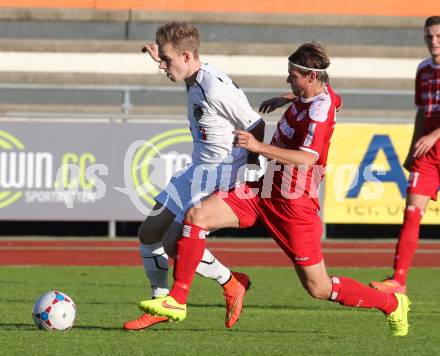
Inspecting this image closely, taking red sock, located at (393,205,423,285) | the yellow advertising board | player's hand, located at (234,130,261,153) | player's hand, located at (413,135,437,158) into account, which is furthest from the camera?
the yellow advertising board

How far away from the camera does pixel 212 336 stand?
281 inches

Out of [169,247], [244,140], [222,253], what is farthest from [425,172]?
[222,253]

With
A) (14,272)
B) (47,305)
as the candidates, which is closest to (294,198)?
(47,305)

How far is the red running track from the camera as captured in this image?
44.9ft

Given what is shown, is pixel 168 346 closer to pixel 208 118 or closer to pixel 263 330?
pixel 263 330

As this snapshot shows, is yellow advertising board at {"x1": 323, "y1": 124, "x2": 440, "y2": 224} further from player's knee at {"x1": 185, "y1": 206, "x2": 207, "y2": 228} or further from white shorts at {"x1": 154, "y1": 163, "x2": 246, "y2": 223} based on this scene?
player's knee at {"x1": 185, "y1": 206, "x2": 207, "y2": 228}

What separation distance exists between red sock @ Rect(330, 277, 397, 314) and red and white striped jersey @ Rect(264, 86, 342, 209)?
505 millimetres

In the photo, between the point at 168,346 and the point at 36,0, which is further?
the point at 36,0

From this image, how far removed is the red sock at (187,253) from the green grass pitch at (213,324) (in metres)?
0.34

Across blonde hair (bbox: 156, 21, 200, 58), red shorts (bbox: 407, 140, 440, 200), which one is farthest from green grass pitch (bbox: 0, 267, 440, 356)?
blonde hair (bbox: 156, 21, 200, 58)

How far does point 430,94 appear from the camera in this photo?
910 cm

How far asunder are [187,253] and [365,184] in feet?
26.6

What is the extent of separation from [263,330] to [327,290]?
0.63 m

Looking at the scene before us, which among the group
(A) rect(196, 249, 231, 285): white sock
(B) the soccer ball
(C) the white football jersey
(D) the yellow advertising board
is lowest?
(D) the yellow advertising board
